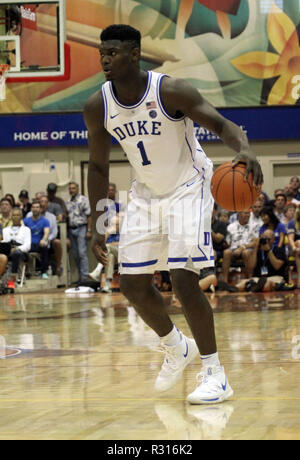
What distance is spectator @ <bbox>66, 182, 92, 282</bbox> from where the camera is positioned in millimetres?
15625

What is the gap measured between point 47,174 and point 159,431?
49.0 feet

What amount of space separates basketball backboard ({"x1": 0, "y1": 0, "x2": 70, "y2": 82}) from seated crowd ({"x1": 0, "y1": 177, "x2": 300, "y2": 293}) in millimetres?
2399

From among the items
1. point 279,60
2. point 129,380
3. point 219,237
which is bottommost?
point 129,380

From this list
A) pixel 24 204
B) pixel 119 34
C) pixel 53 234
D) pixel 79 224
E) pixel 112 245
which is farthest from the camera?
pixel 24 204

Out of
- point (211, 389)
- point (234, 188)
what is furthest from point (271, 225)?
point (211, 389)

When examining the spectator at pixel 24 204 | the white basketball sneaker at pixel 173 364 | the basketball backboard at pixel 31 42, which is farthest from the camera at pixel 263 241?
the white basketball sneaker at pixel 173 364

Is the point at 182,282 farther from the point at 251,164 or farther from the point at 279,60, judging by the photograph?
the point at 279,60

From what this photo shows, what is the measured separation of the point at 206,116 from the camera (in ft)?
13.6

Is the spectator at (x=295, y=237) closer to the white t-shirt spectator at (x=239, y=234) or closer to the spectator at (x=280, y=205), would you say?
the white t-shirt spectator at (x=239, y=234)

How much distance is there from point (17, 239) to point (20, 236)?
3.3 inches

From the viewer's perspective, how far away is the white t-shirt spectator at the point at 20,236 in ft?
45.5

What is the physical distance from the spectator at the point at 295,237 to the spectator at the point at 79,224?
451 centimetres

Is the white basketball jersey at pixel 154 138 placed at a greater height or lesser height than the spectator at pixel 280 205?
greater

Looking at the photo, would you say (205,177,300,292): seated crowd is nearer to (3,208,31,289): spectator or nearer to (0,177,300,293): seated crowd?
(0,177,300,293): seated crowd
